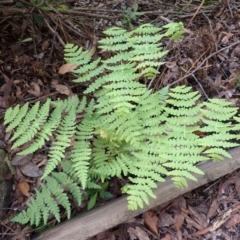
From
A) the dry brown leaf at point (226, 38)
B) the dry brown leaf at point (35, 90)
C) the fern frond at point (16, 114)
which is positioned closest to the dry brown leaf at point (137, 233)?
the fern frond at point (16, 114)

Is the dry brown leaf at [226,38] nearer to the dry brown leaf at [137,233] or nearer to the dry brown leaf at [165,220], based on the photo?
the dry brown leaf at [165,220]

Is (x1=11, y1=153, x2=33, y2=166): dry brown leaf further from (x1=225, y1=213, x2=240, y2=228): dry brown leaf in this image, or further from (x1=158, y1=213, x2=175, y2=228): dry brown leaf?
(x1=225, y1=213, x2=240, y2=228): dry brown leaf

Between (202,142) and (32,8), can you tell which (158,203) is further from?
(32,8)

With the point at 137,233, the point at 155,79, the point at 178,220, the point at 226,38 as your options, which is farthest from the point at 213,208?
the point at 226,38

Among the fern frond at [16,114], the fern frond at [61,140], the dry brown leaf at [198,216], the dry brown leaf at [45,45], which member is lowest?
the dry brown leaf at [198,216]

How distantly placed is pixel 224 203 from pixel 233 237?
0.70 feet

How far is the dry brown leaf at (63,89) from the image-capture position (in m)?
2.49

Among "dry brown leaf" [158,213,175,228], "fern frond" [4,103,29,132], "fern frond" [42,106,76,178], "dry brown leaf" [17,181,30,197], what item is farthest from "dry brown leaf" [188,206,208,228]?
"fern frond" [4,103,29,132]

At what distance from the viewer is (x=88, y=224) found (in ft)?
6.91

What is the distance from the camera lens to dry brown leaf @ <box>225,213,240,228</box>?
2.31 meters

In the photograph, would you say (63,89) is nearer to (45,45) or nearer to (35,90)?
(35,90)

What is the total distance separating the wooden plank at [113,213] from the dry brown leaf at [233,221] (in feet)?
0.90

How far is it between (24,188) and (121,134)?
2.31 ft

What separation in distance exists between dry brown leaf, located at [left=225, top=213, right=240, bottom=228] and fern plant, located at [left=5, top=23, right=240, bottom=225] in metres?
0.42
